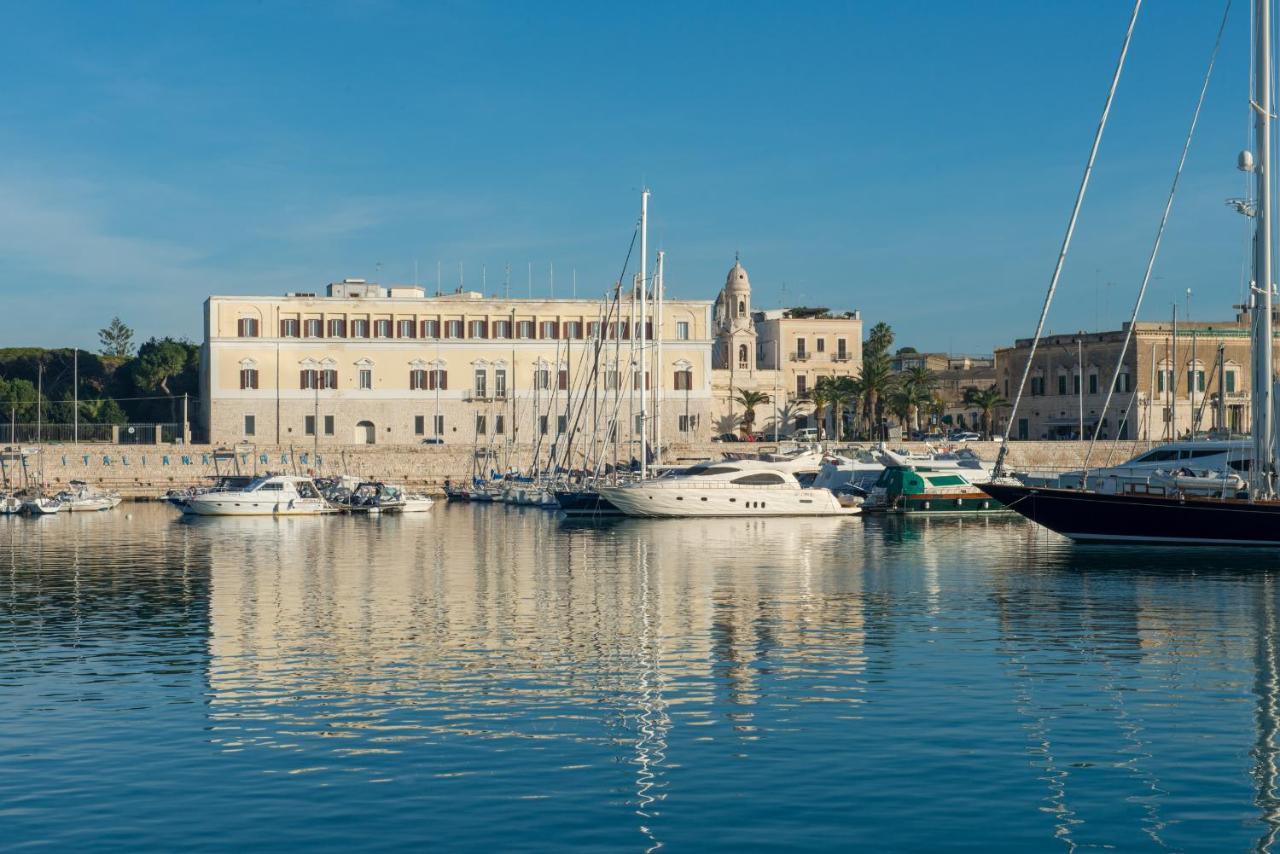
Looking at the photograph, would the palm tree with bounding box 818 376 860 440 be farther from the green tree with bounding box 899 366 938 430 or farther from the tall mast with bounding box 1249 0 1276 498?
the tall mast with bounding box 1249 0 1276 498

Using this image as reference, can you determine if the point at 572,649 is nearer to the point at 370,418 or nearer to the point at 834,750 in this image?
the point at 834,750

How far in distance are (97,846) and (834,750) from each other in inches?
303

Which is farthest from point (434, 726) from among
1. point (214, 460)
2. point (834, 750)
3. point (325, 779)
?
point (214, 460)

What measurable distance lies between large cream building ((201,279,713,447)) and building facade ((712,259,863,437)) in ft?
28.1

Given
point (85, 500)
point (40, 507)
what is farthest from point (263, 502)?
point (85, 500)

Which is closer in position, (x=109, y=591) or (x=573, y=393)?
(x=109, y=591)

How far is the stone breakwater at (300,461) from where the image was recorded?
85.6 meters

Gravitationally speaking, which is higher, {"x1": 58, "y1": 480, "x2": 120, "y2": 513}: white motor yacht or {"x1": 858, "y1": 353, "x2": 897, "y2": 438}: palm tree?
{"x1": 858, "y1": 353, "x2": 897, "y2": 438}: palm tree

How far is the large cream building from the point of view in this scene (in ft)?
315

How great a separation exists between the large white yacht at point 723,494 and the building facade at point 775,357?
48622 millimetres

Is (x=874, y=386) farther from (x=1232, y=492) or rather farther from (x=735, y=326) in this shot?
(x=1232, y=492)

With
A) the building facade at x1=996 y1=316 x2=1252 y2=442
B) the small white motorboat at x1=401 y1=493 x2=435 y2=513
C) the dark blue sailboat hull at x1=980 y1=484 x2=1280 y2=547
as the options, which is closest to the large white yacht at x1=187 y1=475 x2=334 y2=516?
the small white motorboat at x1=401 y1=493 x2=435 y2=513

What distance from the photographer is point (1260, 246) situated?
39750 mm

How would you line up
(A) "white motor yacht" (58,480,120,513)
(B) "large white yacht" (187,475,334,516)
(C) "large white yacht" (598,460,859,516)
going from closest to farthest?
(C) "large white yacht" (598,460,859,516)
(B) "large white yacht" (187,475,334,516)
(A) "white motor yacht" (58,480,120,513)
